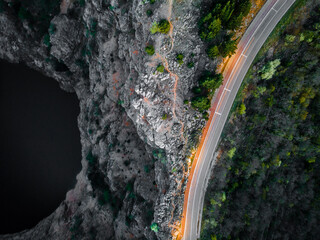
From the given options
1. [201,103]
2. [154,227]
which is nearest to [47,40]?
[201,103]

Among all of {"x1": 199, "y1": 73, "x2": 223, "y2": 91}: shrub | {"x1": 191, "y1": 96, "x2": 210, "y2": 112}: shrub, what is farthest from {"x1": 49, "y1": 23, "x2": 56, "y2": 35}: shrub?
{"x1": 191, "y1": 96, "x2": 210, "y2": 112}: shrub

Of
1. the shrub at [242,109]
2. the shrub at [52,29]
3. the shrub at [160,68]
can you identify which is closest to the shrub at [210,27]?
the shrub at [160,68]

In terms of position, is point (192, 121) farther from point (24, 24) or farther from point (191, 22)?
point (24, 24)

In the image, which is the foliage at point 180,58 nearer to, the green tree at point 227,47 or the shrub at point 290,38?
the green tree at point 227,47

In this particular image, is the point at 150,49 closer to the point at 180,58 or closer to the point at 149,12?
the point at 180,58

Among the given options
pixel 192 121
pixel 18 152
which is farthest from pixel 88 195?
pixel 192 121

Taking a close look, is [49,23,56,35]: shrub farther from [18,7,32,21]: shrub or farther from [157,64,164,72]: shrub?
[157,64,164,72]: shrub
